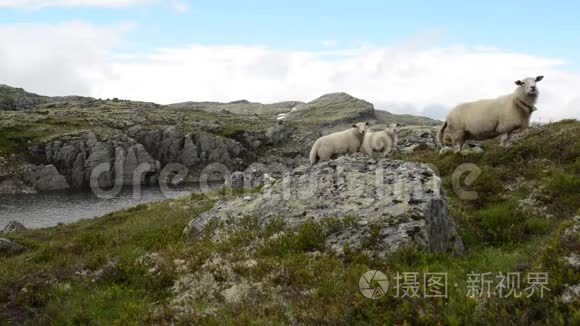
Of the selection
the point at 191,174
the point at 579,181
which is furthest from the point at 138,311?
the point at 191,174

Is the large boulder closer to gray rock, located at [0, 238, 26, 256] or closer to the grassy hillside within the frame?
the grassy hillside

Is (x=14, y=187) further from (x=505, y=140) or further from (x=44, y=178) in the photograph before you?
(x=505, y=140)

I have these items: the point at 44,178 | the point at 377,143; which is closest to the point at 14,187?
the point at 44,178

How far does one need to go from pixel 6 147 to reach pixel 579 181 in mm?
133354

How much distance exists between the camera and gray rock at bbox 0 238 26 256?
2011cm

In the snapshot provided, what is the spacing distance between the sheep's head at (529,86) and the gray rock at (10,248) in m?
23.5

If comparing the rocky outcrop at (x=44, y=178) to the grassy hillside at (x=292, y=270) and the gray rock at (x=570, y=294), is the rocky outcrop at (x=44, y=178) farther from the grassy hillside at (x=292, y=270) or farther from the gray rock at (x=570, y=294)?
the gray rock at (x=570, y=294)

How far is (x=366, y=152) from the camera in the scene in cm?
2748

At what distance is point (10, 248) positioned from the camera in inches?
804

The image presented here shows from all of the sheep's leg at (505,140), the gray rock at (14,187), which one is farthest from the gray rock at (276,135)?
the sheep's leg at (505,140)

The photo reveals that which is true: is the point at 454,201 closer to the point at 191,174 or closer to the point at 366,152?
the point at 366,152

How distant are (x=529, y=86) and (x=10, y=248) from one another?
79.1 feet

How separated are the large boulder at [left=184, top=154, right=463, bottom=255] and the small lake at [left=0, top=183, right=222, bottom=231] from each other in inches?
2175

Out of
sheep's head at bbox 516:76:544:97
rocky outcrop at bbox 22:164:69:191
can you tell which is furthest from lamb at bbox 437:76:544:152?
rocky outcrop at bbox 22:164:69:191
